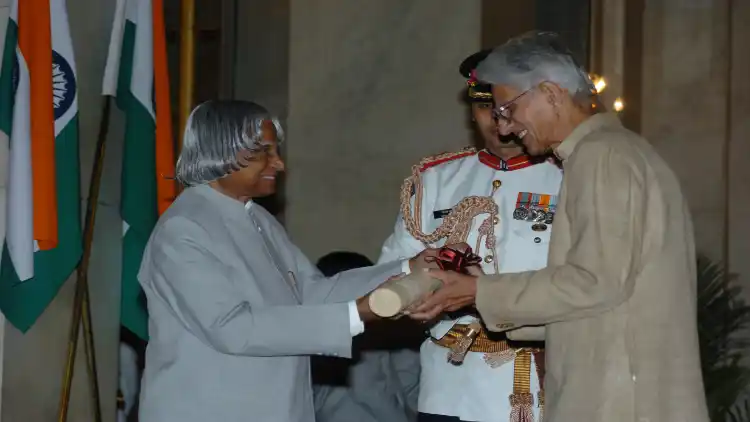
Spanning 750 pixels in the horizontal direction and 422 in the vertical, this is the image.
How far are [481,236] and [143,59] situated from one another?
1.91 m

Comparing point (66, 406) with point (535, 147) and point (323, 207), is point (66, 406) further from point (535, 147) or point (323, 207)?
point (535, 147)

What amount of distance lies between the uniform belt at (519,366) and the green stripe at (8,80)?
1.85 metres

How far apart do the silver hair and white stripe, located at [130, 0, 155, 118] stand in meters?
2.19

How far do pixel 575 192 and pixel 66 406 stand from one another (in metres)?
2.55

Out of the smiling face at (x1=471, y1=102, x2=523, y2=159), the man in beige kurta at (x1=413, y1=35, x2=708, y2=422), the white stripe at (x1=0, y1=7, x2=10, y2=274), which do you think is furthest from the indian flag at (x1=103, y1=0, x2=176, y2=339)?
the man in beige kurta at (x1=413, y1=35, x2=708, y2=422)

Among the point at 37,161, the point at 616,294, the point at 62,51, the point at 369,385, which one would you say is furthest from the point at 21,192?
the point at 616,294

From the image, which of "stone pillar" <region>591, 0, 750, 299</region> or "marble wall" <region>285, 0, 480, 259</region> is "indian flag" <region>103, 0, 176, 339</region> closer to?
"marble wall" <region>285, 0, 480, 259</region>

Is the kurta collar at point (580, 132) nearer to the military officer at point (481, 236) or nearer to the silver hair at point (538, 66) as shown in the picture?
the silver hair at point (538, 66)

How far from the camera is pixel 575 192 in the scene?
274 cm

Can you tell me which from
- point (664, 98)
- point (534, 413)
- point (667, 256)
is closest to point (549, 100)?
point (667, 256)

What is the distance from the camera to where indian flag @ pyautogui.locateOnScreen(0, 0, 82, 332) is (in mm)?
4215

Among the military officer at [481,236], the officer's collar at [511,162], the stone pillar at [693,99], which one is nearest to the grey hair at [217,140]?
the military officer at [481,236]

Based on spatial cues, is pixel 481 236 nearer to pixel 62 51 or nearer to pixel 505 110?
pixel 505 110

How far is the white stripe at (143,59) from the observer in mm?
4848
